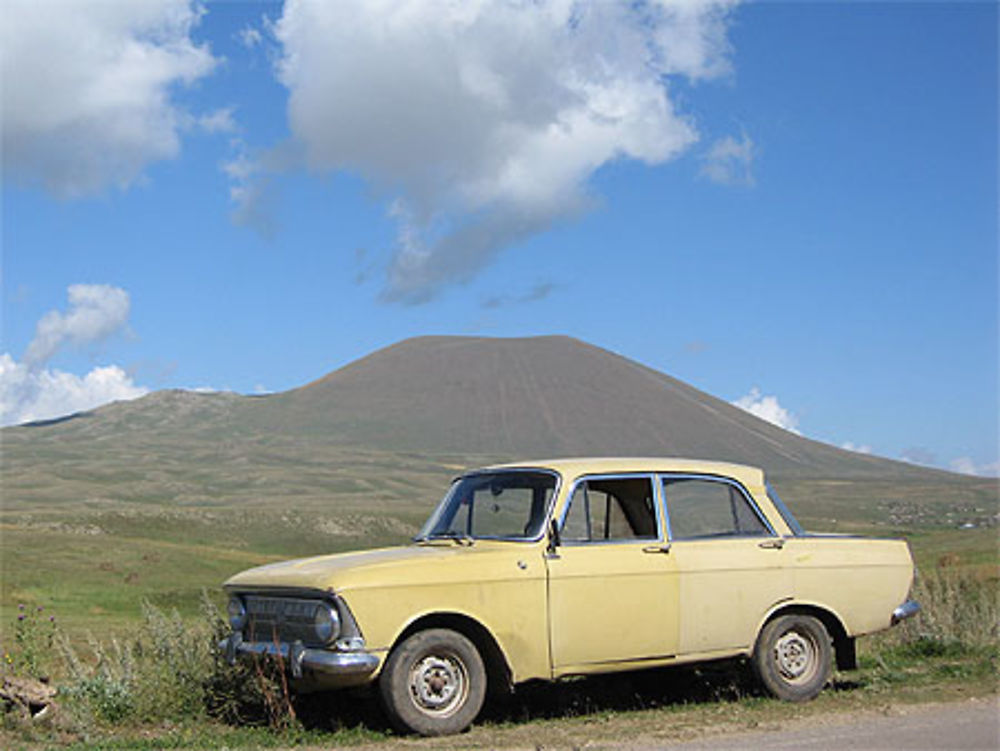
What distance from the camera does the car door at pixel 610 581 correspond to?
26.2 ft

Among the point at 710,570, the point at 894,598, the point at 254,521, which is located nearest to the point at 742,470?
the point at 710,570

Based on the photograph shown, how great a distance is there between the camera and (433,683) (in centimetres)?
752

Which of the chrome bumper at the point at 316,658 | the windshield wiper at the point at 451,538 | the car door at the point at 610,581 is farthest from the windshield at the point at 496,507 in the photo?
the chrome bumper at the point at 316,658

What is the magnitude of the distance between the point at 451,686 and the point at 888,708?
3.33m

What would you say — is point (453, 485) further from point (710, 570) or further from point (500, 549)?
point (710, 570)

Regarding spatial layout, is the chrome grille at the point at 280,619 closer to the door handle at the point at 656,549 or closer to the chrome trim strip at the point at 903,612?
the door handle at the point at 656,549

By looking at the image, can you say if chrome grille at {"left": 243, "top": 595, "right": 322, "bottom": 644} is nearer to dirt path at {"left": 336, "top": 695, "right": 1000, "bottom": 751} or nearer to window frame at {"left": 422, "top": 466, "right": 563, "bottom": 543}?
dirt path at {"left": 336, "top": 695, "right": 1000, "bottom": 751}

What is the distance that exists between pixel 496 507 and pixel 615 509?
2.99 ft

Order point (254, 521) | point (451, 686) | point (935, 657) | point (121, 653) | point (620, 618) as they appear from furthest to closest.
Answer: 1. point (254, 521)
2. point (935, 657)
3. point (121, 653)
4. point (620, 618)
5. point (451, 686)

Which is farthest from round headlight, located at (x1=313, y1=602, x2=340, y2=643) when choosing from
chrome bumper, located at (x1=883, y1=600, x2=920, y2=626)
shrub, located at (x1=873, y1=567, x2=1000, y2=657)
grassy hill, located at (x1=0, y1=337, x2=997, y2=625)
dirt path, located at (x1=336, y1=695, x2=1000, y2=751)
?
grassy hill, located at (x1=0, y1=337, x2=997, y2=625)

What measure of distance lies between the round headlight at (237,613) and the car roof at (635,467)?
2.13 metres

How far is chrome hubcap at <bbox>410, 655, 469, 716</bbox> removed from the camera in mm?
7477

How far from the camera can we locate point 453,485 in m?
9.07

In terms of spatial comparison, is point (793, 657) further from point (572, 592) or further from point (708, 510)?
point (572, 592)
